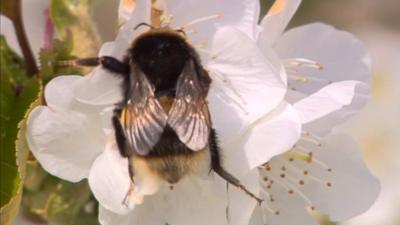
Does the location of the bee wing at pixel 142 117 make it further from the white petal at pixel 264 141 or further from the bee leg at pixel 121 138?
the white petal at pixel 264 141

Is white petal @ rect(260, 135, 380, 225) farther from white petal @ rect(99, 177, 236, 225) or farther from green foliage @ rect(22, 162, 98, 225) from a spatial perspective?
green foliage @ rect(22, 162, 98, 225)

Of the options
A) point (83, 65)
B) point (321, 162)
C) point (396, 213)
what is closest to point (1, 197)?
point (83, 65)

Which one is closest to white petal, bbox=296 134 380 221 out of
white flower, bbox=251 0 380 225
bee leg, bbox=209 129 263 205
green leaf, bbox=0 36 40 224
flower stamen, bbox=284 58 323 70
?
white flower, bbox=251 0 380 225

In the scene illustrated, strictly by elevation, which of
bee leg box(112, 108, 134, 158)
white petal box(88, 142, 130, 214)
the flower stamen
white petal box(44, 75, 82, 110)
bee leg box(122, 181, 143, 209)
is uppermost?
white petal box(44, 75, 82, 110)

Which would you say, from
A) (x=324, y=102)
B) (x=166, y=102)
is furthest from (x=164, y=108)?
(x=324, y=102)

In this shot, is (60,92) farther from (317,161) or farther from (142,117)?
(317,161)

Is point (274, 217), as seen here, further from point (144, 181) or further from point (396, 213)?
point (396, 213)
